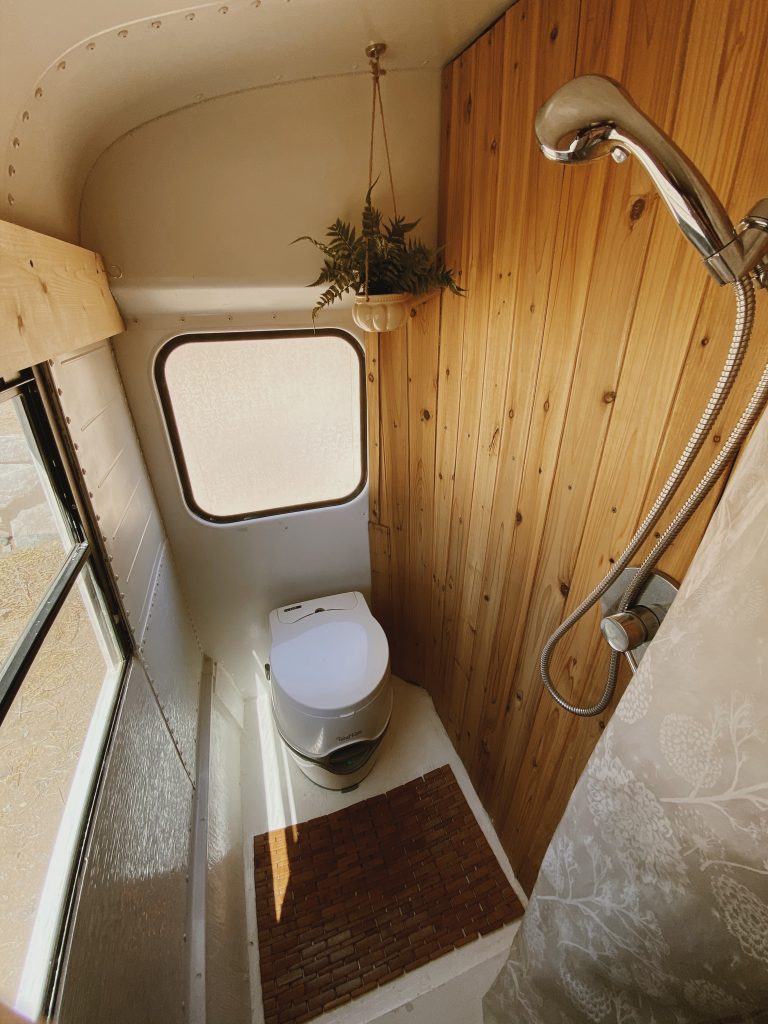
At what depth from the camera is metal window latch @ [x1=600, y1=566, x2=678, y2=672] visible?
28.5 inches

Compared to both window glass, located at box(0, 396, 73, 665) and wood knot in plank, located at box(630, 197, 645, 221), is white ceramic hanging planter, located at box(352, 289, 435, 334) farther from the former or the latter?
window glass, located at box(0, 396, 73, 665)

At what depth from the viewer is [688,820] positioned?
525 mm

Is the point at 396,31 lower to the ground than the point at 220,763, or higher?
higher

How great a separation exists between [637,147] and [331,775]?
179cm

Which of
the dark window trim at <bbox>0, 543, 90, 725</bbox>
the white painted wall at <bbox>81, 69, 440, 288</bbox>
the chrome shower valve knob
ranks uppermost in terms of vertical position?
the white painted wall at <bbox>81, 69, 440, 288</bbox>

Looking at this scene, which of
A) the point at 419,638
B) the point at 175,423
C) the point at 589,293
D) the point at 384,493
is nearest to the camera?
the point at 589,293

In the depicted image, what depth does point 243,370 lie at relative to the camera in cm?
148

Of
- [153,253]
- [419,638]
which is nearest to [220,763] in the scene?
[419,638]

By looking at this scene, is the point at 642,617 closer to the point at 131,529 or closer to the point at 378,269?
the point at 378,269

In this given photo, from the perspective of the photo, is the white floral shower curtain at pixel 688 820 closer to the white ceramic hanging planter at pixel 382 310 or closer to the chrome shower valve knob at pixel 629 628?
the chrome shower valve knob at pixel 629 628

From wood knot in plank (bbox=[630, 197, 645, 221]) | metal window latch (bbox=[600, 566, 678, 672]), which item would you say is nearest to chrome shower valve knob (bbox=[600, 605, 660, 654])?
metal window latch (bbox=[600, 566, 678, 672])

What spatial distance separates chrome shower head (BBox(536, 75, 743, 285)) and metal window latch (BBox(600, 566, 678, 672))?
47cm

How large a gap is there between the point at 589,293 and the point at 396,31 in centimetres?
69

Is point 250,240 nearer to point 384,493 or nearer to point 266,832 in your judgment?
point 384,493
